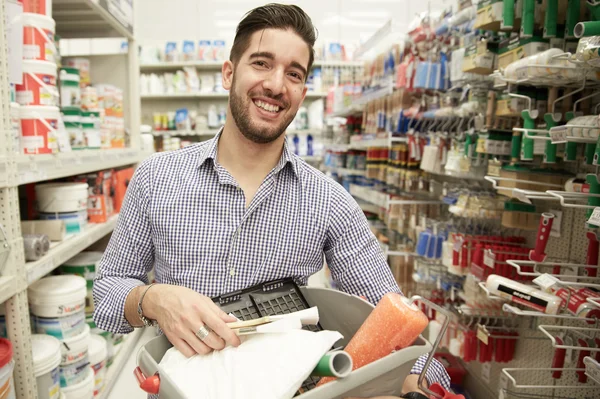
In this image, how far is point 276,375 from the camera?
0.74m

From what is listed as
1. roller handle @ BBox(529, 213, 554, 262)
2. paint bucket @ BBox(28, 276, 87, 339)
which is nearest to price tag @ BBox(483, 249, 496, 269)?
roller handle @ BBox(529, 213, 554, 262)

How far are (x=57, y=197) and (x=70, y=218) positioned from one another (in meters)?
0.12

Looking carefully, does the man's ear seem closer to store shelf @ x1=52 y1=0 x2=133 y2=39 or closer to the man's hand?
the man's hand

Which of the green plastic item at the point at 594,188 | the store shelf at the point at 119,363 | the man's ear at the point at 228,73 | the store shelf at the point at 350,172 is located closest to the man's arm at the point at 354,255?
the man's ear at the point at 228,73

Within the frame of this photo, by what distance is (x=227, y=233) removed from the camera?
4.08 ft

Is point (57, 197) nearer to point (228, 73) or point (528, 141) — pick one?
point (228, 73)

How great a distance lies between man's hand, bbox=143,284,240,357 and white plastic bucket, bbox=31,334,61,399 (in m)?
1.03

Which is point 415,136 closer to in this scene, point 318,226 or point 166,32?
point 318,226

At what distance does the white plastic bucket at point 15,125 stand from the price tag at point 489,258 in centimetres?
189

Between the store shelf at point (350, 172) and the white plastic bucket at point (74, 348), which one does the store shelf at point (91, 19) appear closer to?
the white plastic bucket at point (74, 348)

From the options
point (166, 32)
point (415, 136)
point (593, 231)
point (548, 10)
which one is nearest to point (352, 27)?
point (166, 32)

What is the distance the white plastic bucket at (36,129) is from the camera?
5.67ft

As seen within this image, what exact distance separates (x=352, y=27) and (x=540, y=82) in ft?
19.8

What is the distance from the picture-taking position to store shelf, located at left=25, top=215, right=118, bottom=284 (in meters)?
1.68
